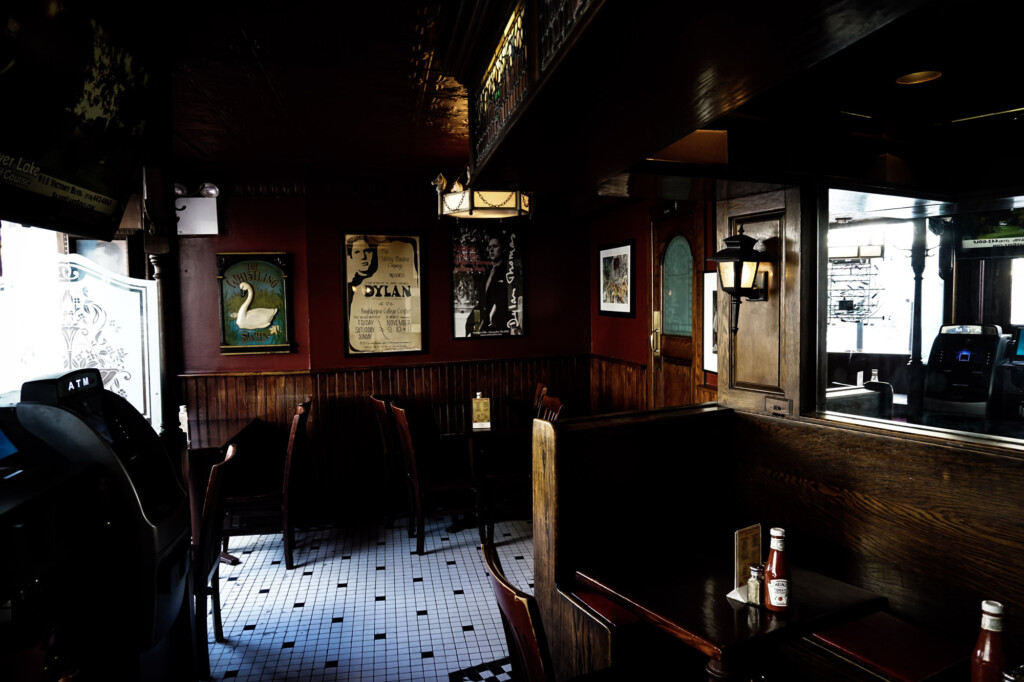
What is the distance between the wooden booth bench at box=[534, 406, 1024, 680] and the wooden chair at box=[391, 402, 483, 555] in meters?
1.92

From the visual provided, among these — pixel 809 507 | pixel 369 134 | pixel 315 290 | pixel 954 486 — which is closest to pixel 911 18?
pixel 954 486

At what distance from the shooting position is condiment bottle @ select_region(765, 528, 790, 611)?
1.88 metres

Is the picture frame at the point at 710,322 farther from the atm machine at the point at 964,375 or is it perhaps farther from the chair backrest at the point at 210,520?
the chair backrest at the point at 210,520

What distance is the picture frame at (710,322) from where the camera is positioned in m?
4.33

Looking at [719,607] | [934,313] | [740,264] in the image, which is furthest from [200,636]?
[934,313]

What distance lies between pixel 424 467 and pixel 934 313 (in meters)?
6.62

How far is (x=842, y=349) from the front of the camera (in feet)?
26.0

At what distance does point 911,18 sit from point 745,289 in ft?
5.03

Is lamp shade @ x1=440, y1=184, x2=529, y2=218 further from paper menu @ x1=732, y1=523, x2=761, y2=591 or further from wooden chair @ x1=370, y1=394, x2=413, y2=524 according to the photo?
paper menu @ x1=732, y1=523, x2=761, y2=591

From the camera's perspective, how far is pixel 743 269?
2840mm

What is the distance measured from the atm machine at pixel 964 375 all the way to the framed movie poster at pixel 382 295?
15.4 ft

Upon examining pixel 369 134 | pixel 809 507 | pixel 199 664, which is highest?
pixel 369 134

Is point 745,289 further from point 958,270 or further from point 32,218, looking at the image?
point 958,270

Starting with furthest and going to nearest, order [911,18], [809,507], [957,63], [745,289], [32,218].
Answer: [745,289] < [809,507] < [957,63] < [32,218] < [911,18]
